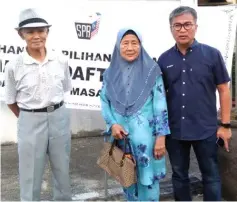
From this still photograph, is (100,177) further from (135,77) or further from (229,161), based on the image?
(135,77)

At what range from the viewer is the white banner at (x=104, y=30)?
455 centimetres

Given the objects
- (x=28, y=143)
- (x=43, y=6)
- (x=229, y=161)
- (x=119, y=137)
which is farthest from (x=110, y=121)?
(x=43, y=6)

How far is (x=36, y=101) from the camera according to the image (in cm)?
317

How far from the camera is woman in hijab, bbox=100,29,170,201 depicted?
121 inches

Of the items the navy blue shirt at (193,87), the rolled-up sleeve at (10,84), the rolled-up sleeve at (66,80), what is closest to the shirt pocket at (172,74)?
the navy blue shirt at (193,87)

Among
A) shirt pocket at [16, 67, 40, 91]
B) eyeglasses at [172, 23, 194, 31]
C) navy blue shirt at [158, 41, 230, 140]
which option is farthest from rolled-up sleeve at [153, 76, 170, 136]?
shirt pocket at [16, 67, 40, 91]

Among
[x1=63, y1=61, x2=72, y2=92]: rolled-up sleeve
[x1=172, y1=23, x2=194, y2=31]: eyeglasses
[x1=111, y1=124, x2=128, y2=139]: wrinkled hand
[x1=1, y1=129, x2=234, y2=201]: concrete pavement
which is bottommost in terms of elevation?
[x1=1, y1=129, x2=234, y2=201]: concrete pavement

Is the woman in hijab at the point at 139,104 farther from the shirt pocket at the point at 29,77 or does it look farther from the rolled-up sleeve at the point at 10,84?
the rolled-up sleeve at the point at 10,84

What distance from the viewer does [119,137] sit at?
3.10 meters

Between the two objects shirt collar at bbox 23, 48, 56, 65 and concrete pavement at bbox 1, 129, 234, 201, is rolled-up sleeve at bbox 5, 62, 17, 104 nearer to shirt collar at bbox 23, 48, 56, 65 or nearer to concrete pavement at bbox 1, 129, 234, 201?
Answer: shirt collar at bbox 23, 48, 56, 65

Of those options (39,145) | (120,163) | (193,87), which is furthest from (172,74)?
(39,145)

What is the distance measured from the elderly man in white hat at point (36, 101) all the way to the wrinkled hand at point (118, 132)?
18.2 inches

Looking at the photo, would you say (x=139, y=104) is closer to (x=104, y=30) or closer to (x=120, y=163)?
(x=120, y=163)

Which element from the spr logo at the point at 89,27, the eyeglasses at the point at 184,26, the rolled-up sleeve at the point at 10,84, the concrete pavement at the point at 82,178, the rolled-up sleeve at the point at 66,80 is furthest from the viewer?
the spr logo at the point at 89,27
